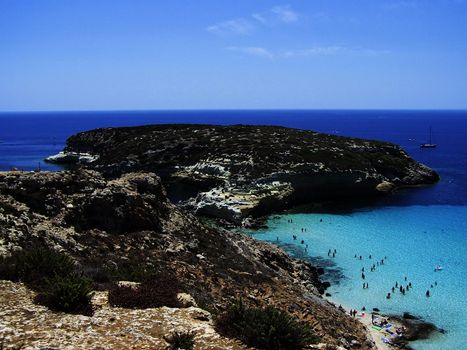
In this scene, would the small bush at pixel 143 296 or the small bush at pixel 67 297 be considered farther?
the small bush at pixel 143 296

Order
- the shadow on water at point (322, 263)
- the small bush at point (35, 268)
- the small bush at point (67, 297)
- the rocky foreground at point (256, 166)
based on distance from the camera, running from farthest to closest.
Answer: the rocky foreground at point (256, 166)
the shadow on water at point (322, 263)
the small bush at point (35, 268)
the small bush at point (67, 297)

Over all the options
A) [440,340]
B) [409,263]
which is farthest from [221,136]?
[440,340]

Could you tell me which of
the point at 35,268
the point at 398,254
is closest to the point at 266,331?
the point at 35,268

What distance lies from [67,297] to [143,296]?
233 cm

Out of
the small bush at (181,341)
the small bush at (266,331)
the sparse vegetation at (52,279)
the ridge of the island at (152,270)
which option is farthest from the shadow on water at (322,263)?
the small bush at (181,341)

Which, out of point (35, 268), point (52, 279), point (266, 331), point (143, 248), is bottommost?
point (143, 248)

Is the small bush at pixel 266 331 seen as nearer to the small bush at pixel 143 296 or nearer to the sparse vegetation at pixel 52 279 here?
the small bush at pixel 143 296

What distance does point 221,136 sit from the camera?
333 feet

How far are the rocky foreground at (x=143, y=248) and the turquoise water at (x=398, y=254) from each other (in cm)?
547

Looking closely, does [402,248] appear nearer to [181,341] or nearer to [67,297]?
[181,341]

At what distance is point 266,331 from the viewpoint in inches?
469

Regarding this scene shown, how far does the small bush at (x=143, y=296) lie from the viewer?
45.2 ft

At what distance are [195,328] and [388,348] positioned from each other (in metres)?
Result: 22.3

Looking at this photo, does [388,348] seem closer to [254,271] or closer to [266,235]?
[254,271]
